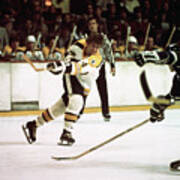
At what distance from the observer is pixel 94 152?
411 centimetres

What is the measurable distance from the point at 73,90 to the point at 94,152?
2.50ft

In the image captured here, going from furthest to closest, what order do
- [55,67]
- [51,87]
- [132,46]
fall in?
[132,46] → [51,87] → [55,67]

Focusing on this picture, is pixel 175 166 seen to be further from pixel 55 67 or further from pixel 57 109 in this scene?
pixel 57 109

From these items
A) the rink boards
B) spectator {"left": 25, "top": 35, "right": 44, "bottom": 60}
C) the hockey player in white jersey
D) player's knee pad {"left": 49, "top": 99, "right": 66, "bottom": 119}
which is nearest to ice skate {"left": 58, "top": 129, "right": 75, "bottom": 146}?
the hockey player in white jersey

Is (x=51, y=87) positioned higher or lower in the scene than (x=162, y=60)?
lower

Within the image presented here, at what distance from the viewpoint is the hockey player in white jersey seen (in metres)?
4.47

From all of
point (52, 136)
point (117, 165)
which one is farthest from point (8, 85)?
point (117, 165)

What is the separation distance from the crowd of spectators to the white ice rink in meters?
2.20

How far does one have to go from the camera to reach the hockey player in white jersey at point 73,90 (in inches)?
176

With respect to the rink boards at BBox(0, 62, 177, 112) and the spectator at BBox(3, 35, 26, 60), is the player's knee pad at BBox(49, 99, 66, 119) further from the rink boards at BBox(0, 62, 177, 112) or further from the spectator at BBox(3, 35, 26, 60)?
the spectator at BBox(3, 35, 26, 60)

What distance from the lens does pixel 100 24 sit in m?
8.55

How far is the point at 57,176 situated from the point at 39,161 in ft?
1.89

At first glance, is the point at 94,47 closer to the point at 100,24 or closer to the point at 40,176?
the point at 40,176

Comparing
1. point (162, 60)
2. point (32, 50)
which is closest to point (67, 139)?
point (162, 60)
